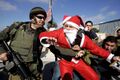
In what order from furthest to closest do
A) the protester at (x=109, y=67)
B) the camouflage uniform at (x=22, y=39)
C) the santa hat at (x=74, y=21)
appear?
1. the protester at (x=109, y=67)
2. the santa hat at (x=74, y=21)
3. the camouflage uniform at (x=22, y=39)

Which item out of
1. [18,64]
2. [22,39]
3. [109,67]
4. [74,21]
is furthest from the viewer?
[109,67]

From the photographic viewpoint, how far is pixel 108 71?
4.44m

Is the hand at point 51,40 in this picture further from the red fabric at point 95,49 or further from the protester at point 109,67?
the protester at point 109,67

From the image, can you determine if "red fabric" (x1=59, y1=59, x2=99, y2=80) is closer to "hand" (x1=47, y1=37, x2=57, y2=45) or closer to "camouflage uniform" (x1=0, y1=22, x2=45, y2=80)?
"hand" (x1=47, y1=37, x2=57, y2=45)

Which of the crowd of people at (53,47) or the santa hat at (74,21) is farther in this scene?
the santa hat at (74,21)

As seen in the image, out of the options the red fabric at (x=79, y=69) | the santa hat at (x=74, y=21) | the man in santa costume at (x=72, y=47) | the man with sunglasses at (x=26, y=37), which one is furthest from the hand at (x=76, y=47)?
the man with sunglasses at (x=26, y=37)

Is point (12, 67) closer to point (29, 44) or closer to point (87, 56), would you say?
point (29, 44)

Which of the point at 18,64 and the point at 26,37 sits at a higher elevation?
the point at 26,37

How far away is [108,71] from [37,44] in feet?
4.96

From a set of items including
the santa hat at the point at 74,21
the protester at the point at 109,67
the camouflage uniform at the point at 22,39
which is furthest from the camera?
the protester at the point at 109,67

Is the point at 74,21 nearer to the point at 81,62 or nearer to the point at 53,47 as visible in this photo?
the point at 53,47

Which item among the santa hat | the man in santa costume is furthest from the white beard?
the santa hat

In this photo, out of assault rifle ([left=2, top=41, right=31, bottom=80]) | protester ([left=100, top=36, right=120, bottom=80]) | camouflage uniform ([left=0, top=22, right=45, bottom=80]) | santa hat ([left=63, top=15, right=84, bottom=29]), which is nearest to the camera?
assault rifle ([left=2, top=41, right=31, bottom=80])

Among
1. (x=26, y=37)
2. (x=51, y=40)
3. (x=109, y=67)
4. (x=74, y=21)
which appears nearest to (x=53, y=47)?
(x=51, y=40)
